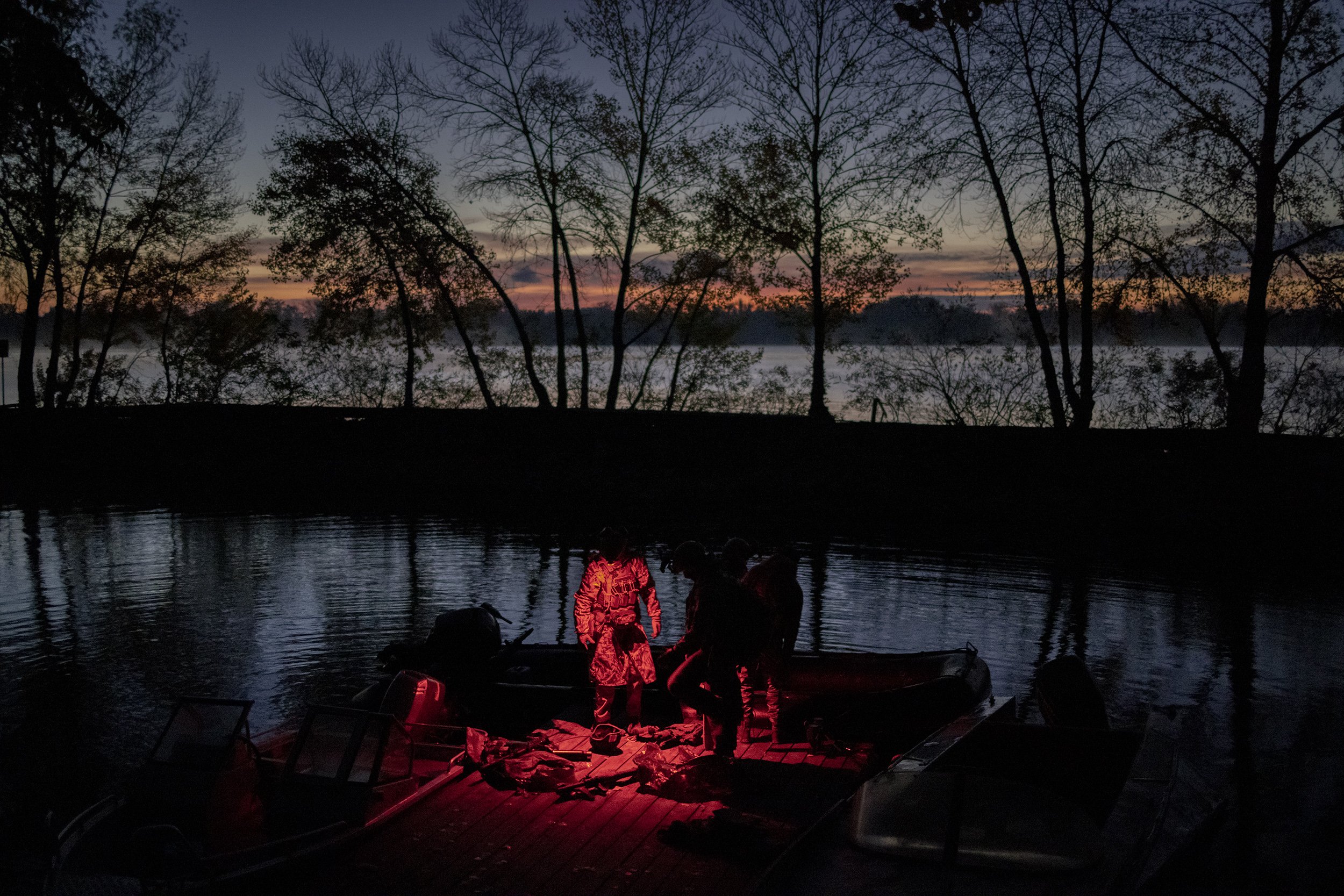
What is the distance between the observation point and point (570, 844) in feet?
18.7

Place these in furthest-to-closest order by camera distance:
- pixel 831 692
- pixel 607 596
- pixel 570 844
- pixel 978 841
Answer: pixel 831 692 < pixel 607 596 < pixel 570 844 < pixel 978 841

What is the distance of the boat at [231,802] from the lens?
491 cm

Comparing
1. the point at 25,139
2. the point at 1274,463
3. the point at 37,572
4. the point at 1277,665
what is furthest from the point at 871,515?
the point at 25,139

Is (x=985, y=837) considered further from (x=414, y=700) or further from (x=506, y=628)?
(x=506, y=628)

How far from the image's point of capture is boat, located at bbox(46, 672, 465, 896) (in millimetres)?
4906

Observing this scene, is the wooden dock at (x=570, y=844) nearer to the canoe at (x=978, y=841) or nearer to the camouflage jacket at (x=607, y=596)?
the canoe at (x=978, y=841)

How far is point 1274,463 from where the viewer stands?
70.6 ft

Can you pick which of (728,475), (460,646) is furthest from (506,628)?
(728,475)

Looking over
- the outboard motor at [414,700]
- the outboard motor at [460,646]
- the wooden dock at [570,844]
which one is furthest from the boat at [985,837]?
the outboard motor at [460,646]

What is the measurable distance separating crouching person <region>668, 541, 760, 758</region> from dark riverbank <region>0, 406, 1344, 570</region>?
1254 centimetres

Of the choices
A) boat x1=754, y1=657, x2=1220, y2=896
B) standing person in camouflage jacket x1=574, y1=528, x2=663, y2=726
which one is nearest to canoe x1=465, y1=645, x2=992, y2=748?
standing person in camouflage jacket x1=574, y1=528, x2=663, y2=726

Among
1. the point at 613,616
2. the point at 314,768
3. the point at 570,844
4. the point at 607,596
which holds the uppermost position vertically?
the point at 607,596

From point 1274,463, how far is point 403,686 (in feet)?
68.1

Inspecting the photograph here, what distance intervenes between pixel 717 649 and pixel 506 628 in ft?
19.2
